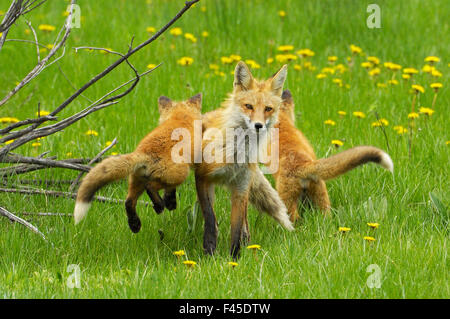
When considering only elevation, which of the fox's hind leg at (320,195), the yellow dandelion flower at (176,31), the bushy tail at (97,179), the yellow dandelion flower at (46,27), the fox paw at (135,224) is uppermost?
the yellow dandelion flower at (46,27)

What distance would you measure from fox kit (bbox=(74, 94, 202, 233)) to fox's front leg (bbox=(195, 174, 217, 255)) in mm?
235

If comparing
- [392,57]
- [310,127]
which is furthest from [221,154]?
[392,57]

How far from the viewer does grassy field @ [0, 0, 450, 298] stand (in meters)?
4.54

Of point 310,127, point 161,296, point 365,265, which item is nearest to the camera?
point 161,296

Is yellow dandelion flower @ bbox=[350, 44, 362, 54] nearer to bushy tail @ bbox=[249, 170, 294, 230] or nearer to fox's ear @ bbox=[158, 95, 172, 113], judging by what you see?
bushy tail @ bbox=[249, 170, 294, 230]

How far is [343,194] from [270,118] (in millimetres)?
1318

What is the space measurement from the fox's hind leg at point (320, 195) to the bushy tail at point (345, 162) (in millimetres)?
179

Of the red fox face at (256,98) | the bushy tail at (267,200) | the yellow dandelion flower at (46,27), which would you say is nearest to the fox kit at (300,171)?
the bushy tail at (267,200)

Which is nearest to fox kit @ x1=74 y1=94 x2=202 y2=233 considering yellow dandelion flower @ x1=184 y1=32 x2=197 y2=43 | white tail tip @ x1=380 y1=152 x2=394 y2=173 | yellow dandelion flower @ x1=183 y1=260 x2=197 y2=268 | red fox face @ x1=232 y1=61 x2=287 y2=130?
red fox face @ x1=232 y1=61 x2=287 y2=130

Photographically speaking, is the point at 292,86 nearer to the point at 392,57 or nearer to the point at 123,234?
the point at 392,57

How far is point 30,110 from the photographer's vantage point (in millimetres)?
8523

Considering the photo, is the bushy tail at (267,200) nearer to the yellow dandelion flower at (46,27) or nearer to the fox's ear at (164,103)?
the fox's ear at (164,103)

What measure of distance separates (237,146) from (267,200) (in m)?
0.64

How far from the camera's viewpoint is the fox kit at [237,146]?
5305 mm
